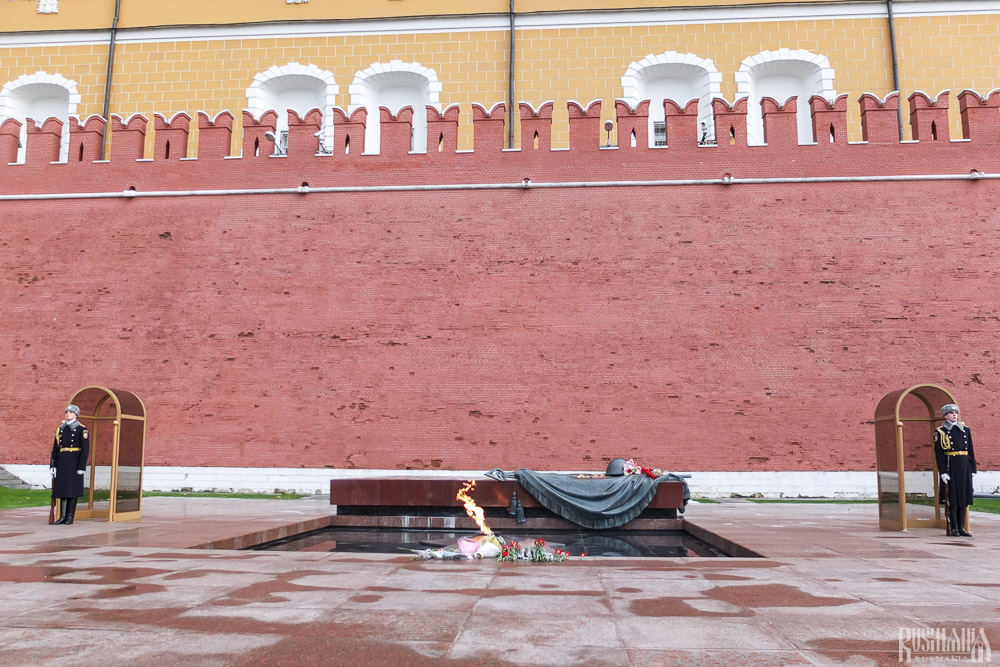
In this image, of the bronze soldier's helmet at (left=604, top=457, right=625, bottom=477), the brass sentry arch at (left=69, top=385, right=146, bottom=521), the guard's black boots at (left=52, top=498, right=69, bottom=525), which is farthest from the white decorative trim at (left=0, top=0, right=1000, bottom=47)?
the guard's black boots at (left=52, top=498, right=69, bottom=525)

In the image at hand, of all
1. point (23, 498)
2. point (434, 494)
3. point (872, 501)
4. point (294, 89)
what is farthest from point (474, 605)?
point (294, 89)

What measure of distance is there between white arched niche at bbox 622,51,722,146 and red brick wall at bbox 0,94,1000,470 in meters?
3.15

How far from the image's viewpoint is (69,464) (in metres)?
7.20

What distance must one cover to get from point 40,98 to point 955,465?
676 inches

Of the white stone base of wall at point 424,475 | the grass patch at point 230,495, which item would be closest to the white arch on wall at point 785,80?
the white stone base of wall at point 424,475

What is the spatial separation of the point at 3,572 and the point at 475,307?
7426mm

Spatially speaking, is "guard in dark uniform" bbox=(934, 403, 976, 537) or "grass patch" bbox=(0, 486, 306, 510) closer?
"guard in dark uniform" bbox=(934, 403, 976, 537)

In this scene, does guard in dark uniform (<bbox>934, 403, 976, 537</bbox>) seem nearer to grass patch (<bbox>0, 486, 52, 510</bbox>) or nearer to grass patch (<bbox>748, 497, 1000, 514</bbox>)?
grass patch (<bbox>748, 497, 1000, 514</bbox>)

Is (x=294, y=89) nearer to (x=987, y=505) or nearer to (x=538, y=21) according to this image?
(x=538, y=21)

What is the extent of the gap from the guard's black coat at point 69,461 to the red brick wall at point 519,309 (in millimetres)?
3717

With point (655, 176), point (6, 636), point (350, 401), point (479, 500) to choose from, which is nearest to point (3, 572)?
point (6, 636)

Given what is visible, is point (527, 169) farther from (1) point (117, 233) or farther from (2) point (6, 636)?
(2) point (6, 636)

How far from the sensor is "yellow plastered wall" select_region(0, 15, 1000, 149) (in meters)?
14.1

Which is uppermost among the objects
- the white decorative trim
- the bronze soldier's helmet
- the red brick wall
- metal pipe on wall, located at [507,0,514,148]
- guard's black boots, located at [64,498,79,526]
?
the white decorative trim
